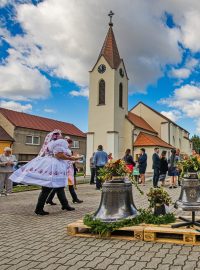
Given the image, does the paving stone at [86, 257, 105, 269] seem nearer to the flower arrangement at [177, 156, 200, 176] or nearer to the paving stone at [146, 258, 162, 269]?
the paving stone at [146, 258, 162, 269]

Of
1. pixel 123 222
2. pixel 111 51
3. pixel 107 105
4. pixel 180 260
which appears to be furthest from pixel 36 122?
pixel 180 260

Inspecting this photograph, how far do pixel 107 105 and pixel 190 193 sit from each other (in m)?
35.4

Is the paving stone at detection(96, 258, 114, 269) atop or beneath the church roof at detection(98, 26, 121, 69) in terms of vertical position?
beneath

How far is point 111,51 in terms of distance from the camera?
1732 inches

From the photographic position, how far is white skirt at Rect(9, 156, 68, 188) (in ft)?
27.3

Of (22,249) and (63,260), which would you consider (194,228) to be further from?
(22,249)

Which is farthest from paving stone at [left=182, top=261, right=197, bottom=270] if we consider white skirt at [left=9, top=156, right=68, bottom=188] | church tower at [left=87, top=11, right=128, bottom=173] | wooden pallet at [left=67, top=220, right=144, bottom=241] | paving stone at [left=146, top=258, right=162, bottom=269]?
church tower at [left=87, top=11, right=128, bottom=173]

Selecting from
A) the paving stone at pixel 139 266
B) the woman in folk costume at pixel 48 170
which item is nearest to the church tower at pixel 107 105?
the woman in folk costume at pixel 48 170

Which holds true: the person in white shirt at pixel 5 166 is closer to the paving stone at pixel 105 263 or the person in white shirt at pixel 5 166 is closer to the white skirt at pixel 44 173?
the white skirt at pixel 44 173

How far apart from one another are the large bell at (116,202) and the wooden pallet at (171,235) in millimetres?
682

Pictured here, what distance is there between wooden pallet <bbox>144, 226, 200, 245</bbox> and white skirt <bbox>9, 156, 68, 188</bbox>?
3.34 metres

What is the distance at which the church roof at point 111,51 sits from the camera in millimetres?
43031

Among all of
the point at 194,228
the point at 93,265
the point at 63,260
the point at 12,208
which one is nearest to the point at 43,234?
the point at 63,260

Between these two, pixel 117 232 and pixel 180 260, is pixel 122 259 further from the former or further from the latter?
pixel 117 232
